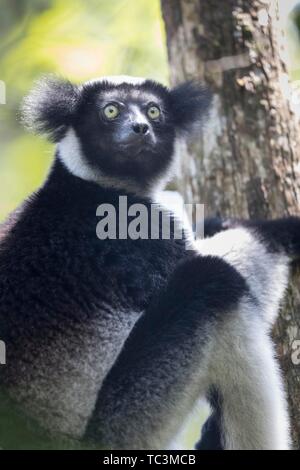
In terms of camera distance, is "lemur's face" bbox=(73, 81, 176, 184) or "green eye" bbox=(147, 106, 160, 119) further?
"green eye" bbox=(147, 106, 160, 119)

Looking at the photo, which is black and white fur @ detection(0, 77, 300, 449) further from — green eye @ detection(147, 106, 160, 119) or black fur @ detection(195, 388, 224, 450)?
green eye @ detection(147, 106, 160, 119)

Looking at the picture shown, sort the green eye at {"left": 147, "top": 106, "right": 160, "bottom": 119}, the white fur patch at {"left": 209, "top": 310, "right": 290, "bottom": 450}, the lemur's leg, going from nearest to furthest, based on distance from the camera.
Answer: the white fur patch at {"left": 209, "top": 310, "right": 290, "bottom": 450}, the lemur's leg, the green eye at {"left": 147, "top": 106, "right": 160, "bottom": 119}

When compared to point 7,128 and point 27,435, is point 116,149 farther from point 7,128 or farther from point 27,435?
point 7,128

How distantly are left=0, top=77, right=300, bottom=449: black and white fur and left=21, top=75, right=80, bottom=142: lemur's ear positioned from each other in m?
0.49

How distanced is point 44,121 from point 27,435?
2428 mm

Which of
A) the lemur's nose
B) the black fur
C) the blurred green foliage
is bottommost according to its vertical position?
the black fur

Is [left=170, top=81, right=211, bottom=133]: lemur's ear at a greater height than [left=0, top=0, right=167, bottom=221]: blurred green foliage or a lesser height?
lesser

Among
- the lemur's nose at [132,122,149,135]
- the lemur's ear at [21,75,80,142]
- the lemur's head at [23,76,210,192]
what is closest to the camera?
the lemur's nose at [132,122,149,135]

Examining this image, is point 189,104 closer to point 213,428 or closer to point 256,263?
point 256,263

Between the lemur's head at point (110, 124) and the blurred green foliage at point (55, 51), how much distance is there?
217cm

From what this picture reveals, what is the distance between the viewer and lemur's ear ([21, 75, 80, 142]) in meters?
5.69

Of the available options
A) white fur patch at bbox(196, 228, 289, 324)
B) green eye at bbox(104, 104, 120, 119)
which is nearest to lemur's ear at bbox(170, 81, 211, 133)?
green eye at bbox(104, 104, 120, 119)

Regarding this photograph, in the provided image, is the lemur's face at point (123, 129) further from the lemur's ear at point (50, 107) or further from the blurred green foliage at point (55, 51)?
the blurred green foliage at point (55, 51)

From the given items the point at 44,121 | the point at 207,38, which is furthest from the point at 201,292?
the point at 207,38
